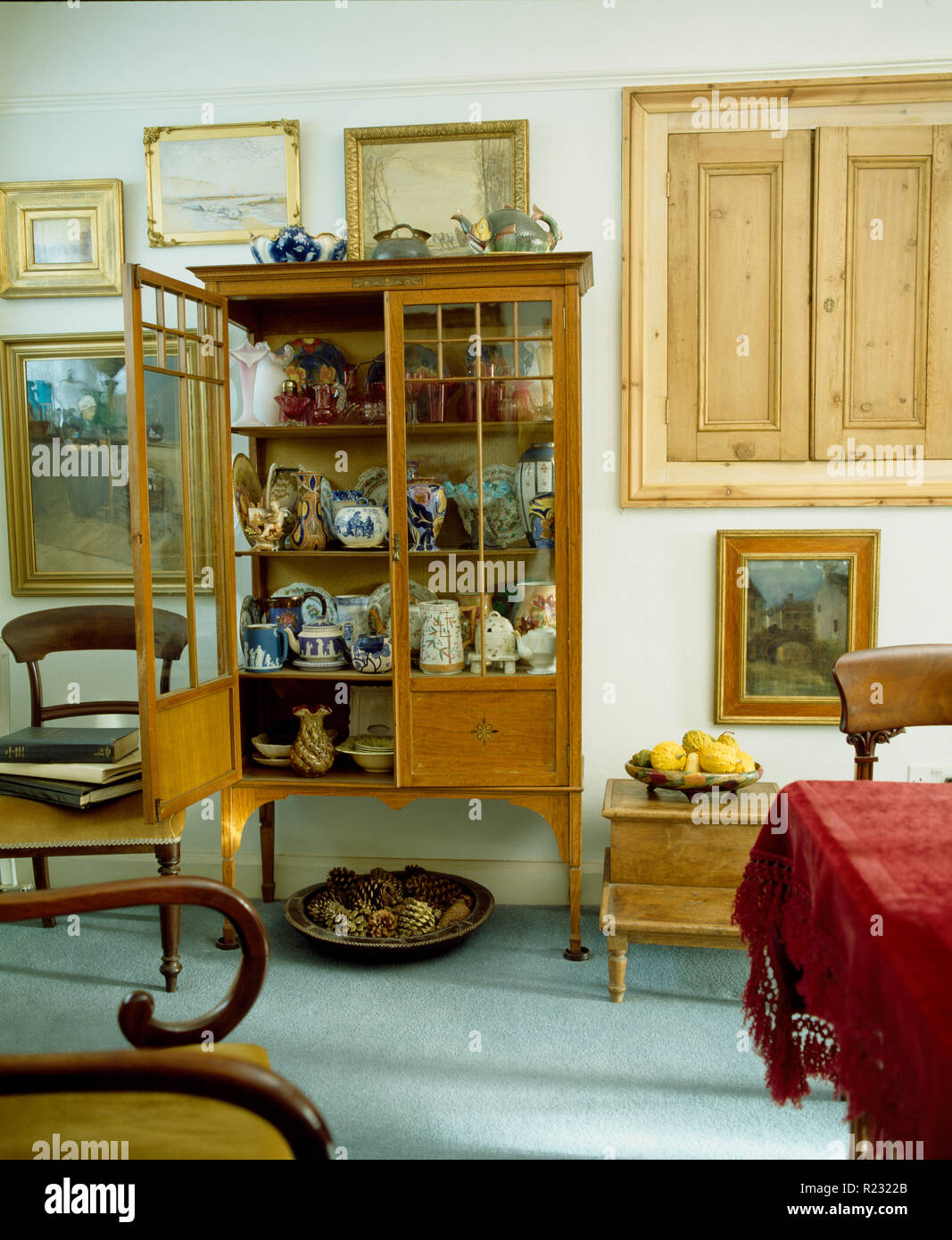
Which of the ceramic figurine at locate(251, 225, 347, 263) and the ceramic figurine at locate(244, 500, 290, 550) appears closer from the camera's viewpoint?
the ceramic figurine at locate(251, 225, 347, 263)

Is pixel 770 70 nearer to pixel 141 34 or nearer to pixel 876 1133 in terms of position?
pixel 141 34

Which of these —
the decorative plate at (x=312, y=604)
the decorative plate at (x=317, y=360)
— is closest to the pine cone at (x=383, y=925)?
the decorative plate at (x=312, y=604)

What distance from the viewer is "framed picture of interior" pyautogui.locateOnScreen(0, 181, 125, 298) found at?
10.7 ft

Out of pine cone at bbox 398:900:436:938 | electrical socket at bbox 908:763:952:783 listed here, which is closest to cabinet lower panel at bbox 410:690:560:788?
pine cone at bbox 398:900:436:938

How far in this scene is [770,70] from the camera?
3014 millimetres

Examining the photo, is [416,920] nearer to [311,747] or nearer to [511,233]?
[311,747]

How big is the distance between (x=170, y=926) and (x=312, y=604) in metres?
1.05

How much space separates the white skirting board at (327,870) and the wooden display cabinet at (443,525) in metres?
0.41

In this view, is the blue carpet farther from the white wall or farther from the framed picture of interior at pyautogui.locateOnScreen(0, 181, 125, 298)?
the framed picture of interior at pyautogui.locateOnScreen(0, 181, 125, 298)

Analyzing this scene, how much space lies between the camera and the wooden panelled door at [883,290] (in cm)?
298

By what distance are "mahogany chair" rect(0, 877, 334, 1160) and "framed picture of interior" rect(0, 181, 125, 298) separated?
8.46 ft

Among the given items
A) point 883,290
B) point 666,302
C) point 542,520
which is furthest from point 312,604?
point 883,290

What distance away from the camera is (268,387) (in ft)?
9.98
